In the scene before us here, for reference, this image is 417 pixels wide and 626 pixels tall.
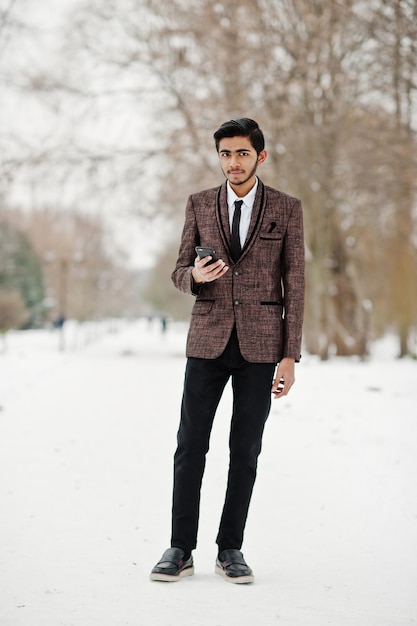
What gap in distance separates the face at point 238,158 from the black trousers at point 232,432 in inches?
27.0

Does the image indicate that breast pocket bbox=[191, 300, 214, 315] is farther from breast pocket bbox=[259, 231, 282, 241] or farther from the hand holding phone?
breast pocket bbox=[259, 231, 282, 241]

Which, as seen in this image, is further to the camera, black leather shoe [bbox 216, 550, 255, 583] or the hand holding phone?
black leather shoe [bbox 216, 550, 255, 583]

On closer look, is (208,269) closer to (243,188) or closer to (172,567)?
(243,188)


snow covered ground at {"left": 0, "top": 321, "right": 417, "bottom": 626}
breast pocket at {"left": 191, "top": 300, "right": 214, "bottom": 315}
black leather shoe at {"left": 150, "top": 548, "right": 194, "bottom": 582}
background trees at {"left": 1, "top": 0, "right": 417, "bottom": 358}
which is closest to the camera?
snow covered ground at {"left": 0, "top": 321, "right": 417, "bottom": 626}

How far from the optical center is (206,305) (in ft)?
12.4

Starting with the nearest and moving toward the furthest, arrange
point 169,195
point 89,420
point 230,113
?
point 89,420 < point 230,113 < point 169,195

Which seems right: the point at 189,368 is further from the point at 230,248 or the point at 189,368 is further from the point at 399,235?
the point at 399,235

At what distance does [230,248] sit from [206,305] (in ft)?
0.90

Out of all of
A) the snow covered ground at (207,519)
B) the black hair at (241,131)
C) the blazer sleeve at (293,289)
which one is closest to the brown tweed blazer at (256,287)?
the blazer sleeve at (293,289)

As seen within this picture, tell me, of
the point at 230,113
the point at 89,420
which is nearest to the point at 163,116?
the point at 230,113

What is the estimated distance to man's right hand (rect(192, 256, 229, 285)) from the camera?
3498 mm

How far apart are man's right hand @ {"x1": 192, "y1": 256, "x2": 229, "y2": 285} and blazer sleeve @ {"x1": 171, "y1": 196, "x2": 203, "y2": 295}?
0.12 metres

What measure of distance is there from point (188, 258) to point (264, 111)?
14.9 metres

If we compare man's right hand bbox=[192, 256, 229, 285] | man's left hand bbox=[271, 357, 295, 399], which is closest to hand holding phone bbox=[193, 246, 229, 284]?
man's right hand bbox=[192, 256, 229, 285]
